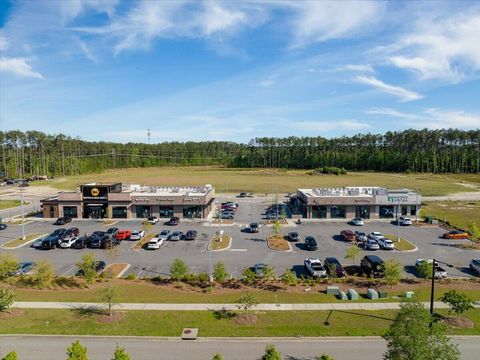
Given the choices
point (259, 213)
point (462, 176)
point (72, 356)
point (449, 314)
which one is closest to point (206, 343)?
point (72, 356)

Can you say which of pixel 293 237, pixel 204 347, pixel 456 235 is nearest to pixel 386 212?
pixel 456 235

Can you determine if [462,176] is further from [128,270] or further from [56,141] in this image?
[56,141]

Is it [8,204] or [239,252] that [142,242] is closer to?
[239,252]

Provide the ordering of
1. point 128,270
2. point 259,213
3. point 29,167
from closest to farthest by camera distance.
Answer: point 128,270 → point 259,213 → point 29,167

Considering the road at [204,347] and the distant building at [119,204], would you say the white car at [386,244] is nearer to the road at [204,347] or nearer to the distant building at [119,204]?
the road at [204,347]

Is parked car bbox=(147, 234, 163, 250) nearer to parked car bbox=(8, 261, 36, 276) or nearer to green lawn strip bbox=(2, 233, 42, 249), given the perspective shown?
parked car bbox=(8, 261, 36, 276)

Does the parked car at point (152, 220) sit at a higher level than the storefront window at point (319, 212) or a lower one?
lower

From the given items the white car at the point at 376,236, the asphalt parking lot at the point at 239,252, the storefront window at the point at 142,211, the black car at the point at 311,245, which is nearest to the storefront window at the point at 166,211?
the storefront window at the point at 142,211

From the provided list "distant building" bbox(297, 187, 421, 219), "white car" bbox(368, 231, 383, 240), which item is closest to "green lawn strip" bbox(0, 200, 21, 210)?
"distant building" bbox(297, 187, 421, 219)
